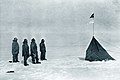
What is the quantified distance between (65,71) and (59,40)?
13.7m

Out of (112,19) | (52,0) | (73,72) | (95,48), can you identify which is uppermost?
(52,0)

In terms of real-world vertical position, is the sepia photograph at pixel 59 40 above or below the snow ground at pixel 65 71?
above

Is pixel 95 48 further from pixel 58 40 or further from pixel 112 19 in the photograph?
pixel 112 19

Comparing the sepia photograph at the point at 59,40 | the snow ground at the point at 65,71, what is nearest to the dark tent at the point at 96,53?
the sepia photograph at the point at 59,40

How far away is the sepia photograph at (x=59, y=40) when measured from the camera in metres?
9.43

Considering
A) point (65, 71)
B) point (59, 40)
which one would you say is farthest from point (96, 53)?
point (59, 40)

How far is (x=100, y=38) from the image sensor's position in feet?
82.1

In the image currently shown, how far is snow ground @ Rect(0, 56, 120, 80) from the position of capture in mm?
8297

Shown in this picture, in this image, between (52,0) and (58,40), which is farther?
(52,0)

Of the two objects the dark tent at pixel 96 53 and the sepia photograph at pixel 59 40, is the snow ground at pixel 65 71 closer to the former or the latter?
the sepia photograph at pixel 59 40

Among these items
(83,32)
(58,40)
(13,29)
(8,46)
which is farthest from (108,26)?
(8,46)

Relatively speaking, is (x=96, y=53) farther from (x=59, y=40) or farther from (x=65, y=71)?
(x=59, y=40)

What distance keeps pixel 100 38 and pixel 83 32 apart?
8.44 feet

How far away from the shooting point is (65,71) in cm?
938
